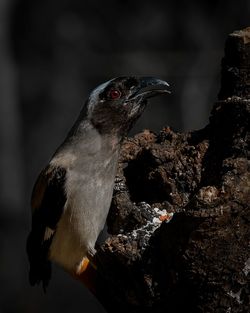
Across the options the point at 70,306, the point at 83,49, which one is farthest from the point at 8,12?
the point at 70,306

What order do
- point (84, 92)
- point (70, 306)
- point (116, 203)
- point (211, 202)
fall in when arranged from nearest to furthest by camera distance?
point (211, 202) < point (116, 203) < point (70, 306) < point (84, 92)

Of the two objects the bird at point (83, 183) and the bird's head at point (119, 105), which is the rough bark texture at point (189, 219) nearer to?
the bird at point (83, 183)

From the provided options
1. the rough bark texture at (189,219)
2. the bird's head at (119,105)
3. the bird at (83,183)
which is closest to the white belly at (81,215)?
the bird at (83,183)

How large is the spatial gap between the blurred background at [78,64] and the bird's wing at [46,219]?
7281mm

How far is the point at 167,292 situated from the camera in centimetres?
538

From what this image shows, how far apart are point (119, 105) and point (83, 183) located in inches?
24.6

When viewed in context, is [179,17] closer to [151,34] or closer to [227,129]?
[151,34]

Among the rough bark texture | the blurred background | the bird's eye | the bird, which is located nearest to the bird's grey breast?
the bird

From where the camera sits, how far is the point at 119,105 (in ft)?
23.5

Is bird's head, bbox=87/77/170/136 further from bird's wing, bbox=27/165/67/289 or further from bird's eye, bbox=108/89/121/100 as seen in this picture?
bird's wing, bbox=27/165/67/289

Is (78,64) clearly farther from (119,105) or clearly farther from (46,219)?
(46,219)

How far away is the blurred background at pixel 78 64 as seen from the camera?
15.0m

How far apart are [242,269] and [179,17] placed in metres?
11.4

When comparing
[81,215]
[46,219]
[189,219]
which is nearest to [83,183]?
[81,215]
